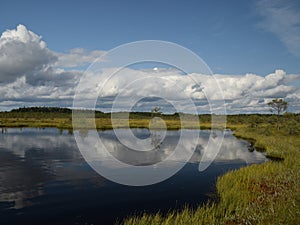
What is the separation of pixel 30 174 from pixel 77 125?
190 ft

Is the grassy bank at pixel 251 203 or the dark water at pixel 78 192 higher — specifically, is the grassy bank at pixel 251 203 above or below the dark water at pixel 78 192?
above

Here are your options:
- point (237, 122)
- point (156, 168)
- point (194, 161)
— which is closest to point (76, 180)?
point (156, 168)

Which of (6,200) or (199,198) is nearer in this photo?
(6,200)

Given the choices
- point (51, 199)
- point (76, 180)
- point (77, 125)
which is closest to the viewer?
point (51, 199)

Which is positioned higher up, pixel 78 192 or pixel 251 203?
pixel 251 203

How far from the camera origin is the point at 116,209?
1427cm

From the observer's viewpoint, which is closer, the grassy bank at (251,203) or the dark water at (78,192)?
the grassy bank at (251,203)

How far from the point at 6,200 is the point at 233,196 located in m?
11.6

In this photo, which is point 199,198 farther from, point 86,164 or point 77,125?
point 77,125

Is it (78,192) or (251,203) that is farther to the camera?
(78,192)

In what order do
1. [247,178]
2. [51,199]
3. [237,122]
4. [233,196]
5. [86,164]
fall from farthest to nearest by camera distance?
[237,122], [86,164], [247,178], [51,199], [233,196]

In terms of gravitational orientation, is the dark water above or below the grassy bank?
below

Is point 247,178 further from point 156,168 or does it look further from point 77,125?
point 77,125

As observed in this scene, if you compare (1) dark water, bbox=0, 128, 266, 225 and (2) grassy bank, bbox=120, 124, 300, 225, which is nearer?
(2) grassy bank, bbox=120, 124, 300, 225
